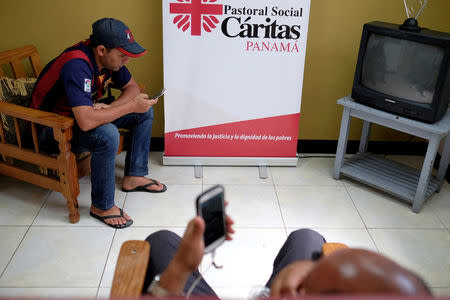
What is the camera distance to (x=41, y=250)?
250 centimetres

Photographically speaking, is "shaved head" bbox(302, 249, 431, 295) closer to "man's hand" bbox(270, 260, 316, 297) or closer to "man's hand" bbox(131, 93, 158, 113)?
"man's hand" bbox(270, 260, 316, 297)

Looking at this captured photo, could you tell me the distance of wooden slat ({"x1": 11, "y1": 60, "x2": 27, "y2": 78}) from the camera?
304 cm

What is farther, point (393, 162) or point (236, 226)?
point (393, 162)

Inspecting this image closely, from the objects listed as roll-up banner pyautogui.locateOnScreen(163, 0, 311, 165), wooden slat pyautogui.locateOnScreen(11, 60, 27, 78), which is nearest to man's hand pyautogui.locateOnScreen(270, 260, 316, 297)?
roll-up banner pyautogui.locateOnScreen(163, 0, 311, 165)

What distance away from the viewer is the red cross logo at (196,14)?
117 inches

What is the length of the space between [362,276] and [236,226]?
1.98 metres

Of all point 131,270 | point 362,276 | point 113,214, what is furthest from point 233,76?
point 362,276

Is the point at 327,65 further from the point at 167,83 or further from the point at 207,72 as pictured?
the point at 167,83

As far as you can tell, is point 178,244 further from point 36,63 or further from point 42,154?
point 36,63

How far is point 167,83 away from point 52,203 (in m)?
1.09

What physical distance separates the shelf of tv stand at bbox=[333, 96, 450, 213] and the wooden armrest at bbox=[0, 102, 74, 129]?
5.80 feet

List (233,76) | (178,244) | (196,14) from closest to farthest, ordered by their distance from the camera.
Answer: (178,244) < (196,14) < (233,76)

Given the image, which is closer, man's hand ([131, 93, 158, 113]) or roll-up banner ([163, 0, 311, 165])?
man's hand ([131, 93, 158, 113])

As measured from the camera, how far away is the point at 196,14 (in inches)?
118
